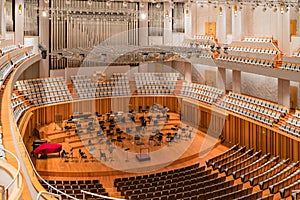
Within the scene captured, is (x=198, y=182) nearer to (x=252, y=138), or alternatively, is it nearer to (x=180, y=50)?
(x=252, y=138)

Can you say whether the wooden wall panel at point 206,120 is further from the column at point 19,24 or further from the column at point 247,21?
the column at point 247,21

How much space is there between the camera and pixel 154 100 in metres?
16.3

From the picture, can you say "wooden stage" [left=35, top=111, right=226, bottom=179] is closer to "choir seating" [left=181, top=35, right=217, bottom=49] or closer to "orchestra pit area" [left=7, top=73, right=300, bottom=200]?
"orchestra pit area" [left=7, top=73, right=300, bottom=200]

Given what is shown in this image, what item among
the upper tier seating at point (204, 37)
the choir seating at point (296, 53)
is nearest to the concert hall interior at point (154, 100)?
the choir seating at point (296, 53)

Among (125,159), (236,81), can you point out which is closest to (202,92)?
(236,81)

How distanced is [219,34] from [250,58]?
3.53 metres

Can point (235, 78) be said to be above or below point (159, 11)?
below

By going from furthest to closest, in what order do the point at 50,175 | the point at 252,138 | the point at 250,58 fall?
the point at 250,58 < the point at 252,138 < the point at 50,175

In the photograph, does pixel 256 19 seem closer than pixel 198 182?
No

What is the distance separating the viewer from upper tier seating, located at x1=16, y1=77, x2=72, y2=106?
1350 cm

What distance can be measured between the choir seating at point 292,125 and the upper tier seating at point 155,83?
6350mm

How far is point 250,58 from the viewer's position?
1369 centimetres

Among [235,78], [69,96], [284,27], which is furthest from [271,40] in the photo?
[69,96]

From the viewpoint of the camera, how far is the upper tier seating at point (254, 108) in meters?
11.7
